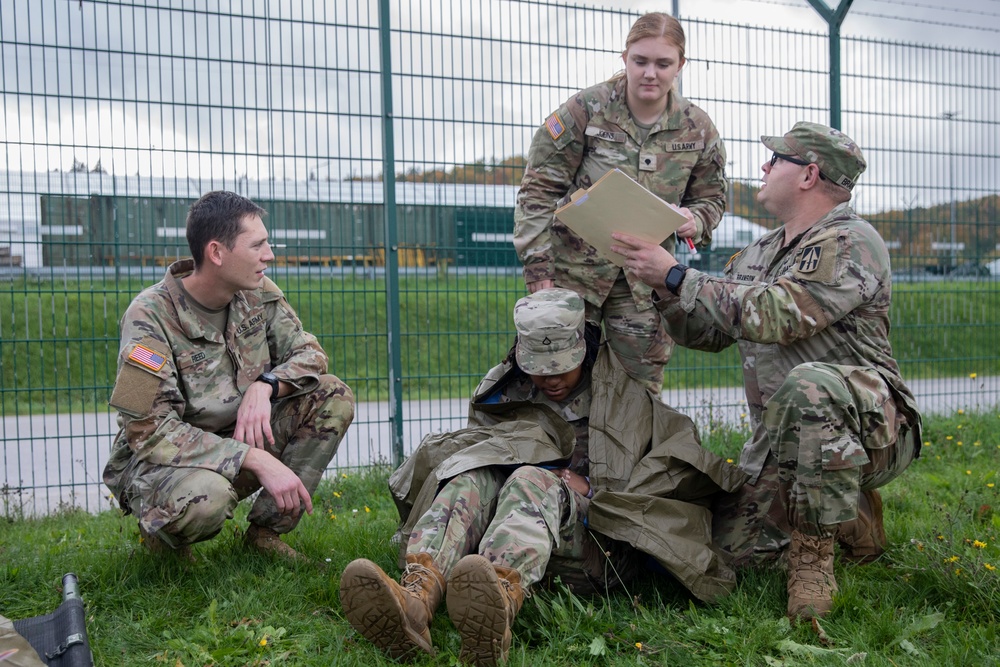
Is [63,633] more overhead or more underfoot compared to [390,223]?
more underfoot

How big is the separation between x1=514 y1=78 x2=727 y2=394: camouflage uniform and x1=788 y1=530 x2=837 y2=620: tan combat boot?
1.13 metres

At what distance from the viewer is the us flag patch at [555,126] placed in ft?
12.9

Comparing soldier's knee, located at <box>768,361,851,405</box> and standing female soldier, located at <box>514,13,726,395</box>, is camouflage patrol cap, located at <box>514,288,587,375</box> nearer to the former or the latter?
standing female soldier, located at <box>514,13,726,395</box>

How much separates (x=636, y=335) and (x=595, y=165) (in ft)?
2.59

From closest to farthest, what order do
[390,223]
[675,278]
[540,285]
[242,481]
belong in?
[675,278]
[242,481]
[540,285]
[390,223]

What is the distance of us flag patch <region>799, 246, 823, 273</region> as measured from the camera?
301 cm

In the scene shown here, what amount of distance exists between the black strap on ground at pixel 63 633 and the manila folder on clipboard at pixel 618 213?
6.87 ft

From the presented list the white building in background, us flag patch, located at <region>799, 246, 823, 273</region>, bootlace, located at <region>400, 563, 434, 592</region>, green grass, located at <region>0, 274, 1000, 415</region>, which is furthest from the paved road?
bootlace, located at <region>400, 563, 434, 592</region>

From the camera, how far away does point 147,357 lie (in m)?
3.21

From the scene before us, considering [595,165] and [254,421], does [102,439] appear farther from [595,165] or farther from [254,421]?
[595,165]

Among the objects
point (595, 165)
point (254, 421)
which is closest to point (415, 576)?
point (254, 421)

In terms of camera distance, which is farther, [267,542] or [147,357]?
[267,542]

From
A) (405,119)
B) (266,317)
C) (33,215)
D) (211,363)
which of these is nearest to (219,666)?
(211,363)

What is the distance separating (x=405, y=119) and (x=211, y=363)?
2.52 metres
